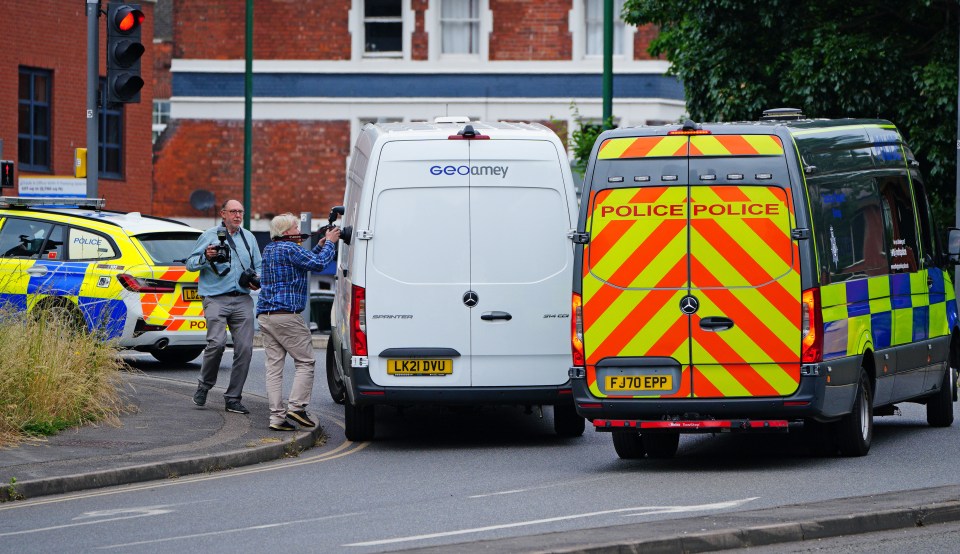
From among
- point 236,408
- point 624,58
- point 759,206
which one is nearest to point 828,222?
point 759,206

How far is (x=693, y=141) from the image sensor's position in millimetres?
12539

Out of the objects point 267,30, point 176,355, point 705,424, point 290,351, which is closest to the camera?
point 705,424

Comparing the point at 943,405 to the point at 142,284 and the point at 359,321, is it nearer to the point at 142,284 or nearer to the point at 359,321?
the point at 359,321

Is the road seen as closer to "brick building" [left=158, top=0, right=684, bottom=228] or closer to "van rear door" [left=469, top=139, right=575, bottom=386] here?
"van rear door" [left=469, top=139, right=575, bottom=386]

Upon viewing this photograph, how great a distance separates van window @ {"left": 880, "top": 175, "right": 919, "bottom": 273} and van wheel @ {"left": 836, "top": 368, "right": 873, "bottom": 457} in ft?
4.25

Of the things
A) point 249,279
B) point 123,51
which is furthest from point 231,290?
point 123,51

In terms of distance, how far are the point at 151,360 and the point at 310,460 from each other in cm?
867

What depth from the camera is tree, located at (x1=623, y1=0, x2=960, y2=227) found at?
2439cm

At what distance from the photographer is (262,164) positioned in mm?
43344

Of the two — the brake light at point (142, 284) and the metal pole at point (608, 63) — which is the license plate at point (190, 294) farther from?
the metal pole at point (608, 63)

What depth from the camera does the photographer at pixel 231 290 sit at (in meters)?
15.4

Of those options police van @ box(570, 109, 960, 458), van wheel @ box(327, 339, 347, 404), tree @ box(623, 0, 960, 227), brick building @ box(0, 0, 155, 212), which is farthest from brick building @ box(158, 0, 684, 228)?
police van @ box(570, 109, 960, 458)

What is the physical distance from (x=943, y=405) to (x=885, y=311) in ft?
7.57

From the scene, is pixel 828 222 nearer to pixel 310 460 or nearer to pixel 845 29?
pixel 310 460
